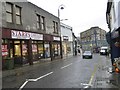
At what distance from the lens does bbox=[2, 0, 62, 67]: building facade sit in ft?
76.4

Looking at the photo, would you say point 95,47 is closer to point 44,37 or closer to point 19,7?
point 44,37

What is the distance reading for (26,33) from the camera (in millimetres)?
27266

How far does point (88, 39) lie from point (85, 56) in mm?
61044

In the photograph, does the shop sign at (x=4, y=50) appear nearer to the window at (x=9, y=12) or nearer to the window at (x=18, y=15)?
the window at (x=9, y=12)

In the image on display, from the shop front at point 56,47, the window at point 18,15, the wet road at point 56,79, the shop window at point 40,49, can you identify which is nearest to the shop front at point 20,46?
the shop window at point 40,49

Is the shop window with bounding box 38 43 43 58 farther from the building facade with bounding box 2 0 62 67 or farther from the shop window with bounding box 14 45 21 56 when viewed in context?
the shop window with bounding box 14 45 21 56

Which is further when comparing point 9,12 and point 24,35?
point 24,35

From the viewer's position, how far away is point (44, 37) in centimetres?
3388

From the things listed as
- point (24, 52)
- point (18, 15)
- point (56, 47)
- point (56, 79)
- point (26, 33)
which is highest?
point (18, 15)

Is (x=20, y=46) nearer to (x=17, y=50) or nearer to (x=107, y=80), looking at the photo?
(x=17, y=50)

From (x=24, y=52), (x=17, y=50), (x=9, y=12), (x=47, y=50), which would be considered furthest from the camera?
(x=47, y=50)

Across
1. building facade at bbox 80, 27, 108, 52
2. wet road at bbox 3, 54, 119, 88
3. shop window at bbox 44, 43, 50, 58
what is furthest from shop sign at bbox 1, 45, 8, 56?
building facade at bbox 80, 27, 108, 52

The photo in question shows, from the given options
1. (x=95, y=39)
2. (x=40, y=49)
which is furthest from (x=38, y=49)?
(x=95, y=39)

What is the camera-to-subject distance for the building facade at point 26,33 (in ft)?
76.4
